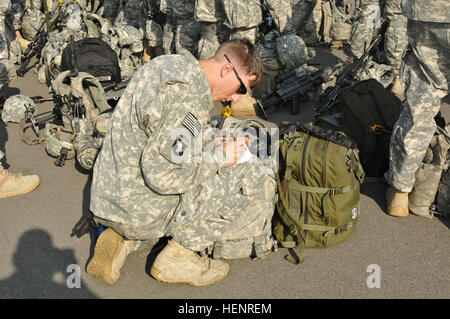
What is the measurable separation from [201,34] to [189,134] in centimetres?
434

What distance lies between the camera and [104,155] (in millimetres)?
2764

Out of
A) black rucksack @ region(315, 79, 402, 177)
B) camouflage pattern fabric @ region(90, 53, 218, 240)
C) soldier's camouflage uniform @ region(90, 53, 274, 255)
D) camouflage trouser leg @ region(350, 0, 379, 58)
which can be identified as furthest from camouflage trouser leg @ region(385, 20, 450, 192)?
camouflage trouser leg @ region(350, 0, 379, 58)

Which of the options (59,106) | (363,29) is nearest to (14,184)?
(59,106)

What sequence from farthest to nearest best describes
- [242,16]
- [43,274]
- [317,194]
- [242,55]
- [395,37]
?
1. [395,37]
2. [242,16]
3. [317,194]
4. [43,274]
5. [242,55]

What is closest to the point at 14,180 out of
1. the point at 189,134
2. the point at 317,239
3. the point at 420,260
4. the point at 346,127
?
the point at 189,134

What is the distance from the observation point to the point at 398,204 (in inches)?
140

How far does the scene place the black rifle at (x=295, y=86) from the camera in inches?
219

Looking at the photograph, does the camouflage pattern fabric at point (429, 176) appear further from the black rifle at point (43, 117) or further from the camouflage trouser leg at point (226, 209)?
the black rifle at point (43, 117)

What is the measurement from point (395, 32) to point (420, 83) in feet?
9.67

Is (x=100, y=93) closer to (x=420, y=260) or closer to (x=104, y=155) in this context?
(x=104, y=155)

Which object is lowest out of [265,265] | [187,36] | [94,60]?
[265,265]

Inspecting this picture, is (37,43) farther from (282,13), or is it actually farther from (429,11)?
(429,11)

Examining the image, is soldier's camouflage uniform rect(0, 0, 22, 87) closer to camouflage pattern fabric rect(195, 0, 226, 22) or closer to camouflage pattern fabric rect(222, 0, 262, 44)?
camouflage pattern fabric rect(195, 0, 226, 22)

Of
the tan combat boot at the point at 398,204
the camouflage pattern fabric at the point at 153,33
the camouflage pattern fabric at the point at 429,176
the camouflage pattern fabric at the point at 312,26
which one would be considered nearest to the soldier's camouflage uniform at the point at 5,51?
the camouflage pattern fabric at the point at 153,33
